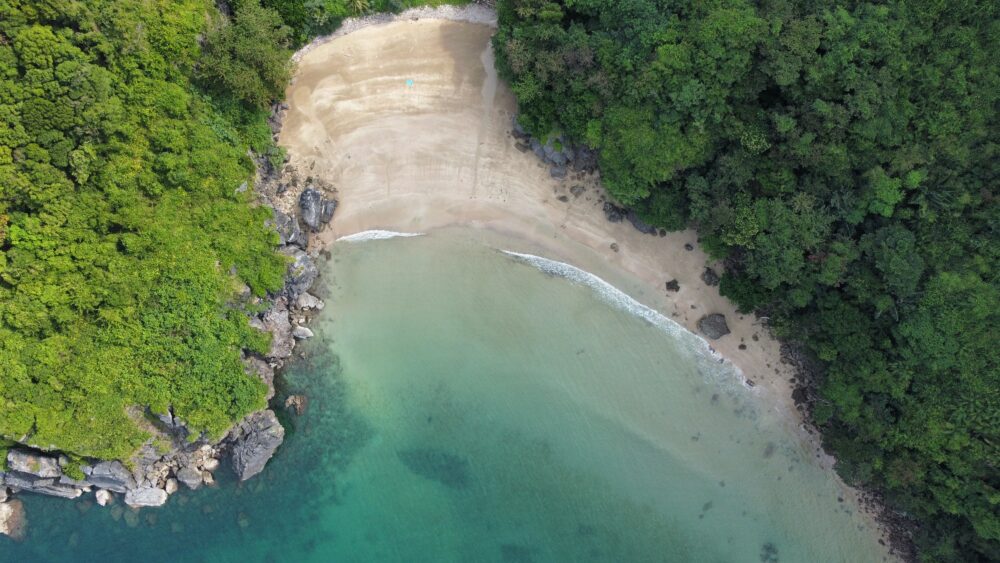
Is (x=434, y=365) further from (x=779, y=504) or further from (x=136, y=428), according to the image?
(x=779, y=504)

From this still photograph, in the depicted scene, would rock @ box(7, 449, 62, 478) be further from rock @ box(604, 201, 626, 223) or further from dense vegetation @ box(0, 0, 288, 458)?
rock @ box(604, 201, 626, 223)

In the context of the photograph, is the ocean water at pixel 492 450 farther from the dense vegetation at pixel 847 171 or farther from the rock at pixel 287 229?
the dense vegetation at pixel 847 171

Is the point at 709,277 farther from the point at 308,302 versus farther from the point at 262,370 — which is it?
the point at 262,370

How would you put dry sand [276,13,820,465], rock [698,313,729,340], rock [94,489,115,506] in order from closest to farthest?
1. rock [698,313,729,340]
2. rock [94,489,115,506]
3. dry sand [276,13,820,465]

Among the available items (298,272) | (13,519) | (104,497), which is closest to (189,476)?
(104,497)

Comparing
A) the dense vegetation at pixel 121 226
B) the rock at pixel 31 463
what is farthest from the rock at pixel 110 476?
the rock at pixel 31 463

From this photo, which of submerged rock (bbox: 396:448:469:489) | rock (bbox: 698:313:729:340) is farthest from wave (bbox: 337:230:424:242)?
rock (bbox: 698:313:729:340)

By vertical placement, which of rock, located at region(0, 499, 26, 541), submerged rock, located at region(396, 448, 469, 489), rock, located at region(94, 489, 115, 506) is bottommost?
rock, located at region(0, 499, 26, 541)
